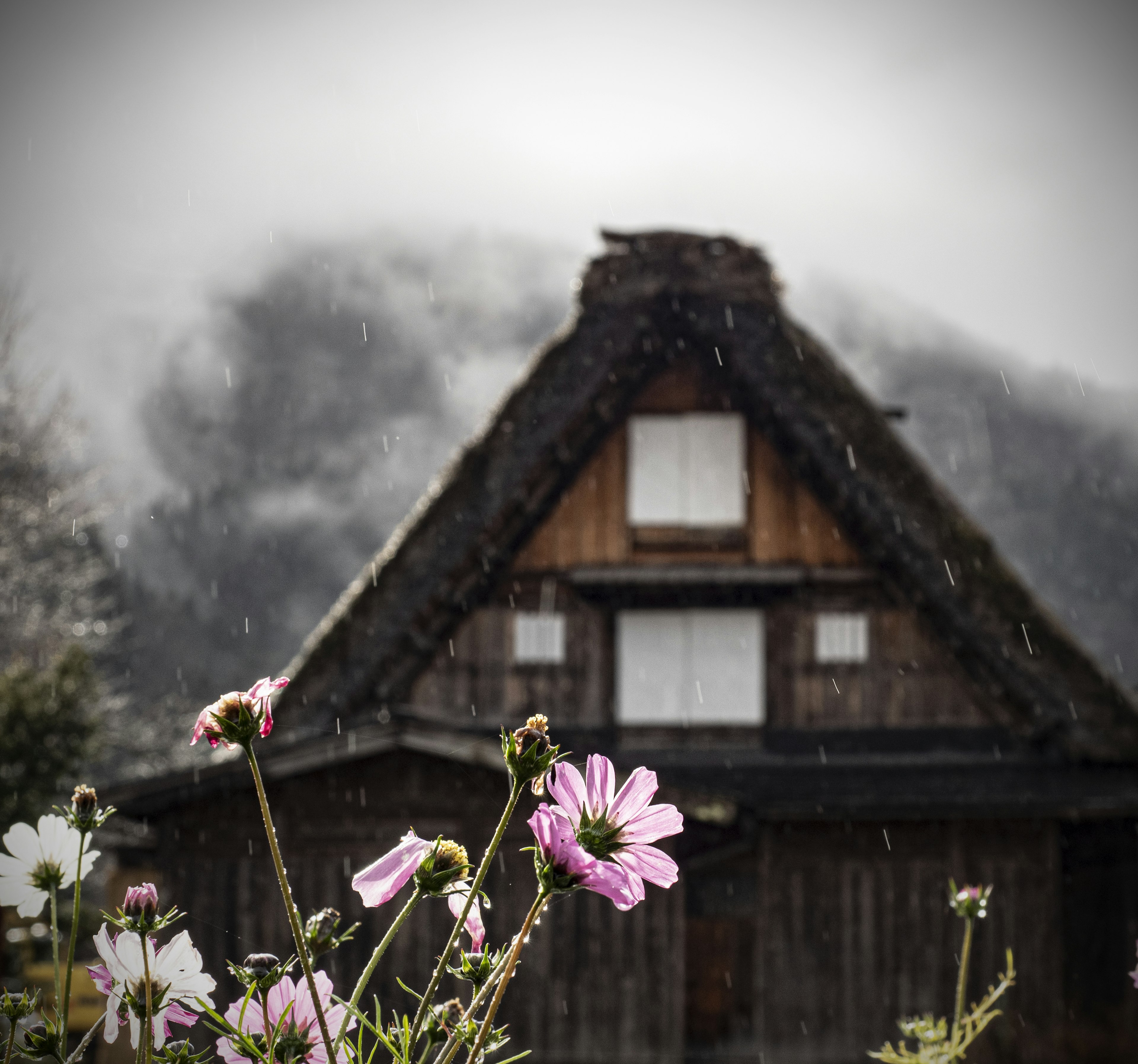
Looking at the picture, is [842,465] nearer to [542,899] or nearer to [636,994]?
[636,994]

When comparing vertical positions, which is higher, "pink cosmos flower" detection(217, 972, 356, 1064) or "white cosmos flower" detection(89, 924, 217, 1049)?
"white cosmos flower" detection(89, 924, 217, 1049)

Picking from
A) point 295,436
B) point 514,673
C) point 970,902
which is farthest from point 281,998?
point 295,436

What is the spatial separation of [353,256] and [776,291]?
2175 inches

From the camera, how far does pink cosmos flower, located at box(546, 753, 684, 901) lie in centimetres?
75

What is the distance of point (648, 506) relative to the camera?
30.0ft

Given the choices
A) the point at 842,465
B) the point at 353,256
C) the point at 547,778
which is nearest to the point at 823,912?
the point at 842,465

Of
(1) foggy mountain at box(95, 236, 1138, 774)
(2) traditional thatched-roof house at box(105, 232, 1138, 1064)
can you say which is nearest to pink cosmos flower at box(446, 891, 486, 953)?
(2) traditional thatched-roof house at box(105, 232, 1138, 1064)

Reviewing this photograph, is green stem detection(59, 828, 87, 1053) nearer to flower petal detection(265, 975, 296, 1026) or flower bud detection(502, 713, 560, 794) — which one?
flower petal detection(265, 975, 296, 1026)

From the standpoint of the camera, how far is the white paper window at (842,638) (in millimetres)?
8695

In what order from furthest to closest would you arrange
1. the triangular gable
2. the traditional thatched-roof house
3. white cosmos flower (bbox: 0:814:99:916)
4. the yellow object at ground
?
the yellow object at ground → the triangular gable → the traditional thatched-roof house → white cosmos flower (bbox: 0:814:99:916)

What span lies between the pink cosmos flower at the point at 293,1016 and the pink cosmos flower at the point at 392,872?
0.31 feet

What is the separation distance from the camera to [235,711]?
0.74 m

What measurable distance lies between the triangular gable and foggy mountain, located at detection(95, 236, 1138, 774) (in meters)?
13.9

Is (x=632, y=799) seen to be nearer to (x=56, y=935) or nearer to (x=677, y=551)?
(x=56, y=935)
